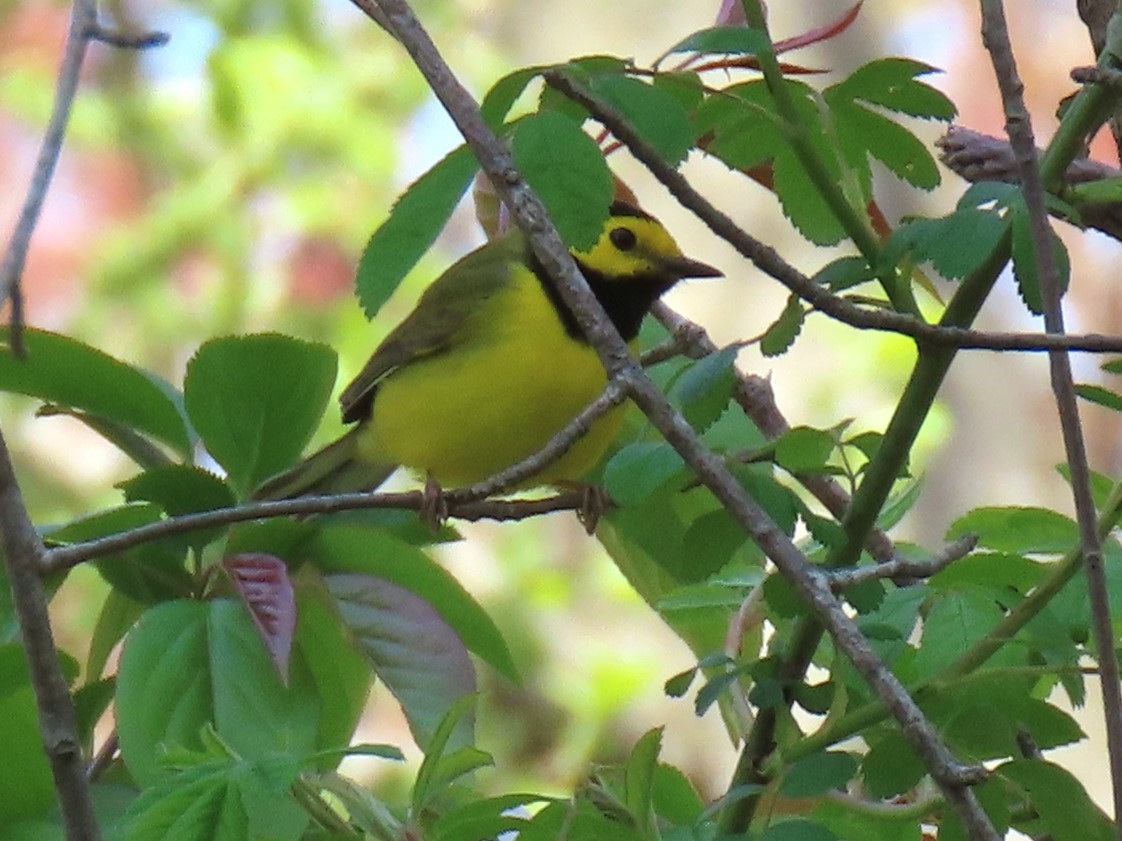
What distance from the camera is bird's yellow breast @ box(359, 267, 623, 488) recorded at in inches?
70.4

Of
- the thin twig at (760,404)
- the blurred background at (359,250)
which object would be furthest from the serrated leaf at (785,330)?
the blurred background at (359,250)

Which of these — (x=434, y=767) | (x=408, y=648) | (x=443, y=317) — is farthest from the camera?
(x=443, y=317)

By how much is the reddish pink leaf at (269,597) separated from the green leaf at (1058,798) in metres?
0.43

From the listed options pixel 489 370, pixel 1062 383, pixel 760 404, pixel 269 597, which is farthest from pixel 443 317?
pixel 1062 383

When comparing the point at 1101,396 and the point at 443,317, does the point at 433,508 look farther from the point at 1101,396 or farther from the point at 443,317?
the point at 443,317

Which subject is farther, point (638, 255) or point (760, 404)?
point (638, 255)

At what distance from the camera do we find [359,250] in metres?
4.81

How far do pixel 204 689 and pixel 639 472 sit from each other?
0.32 m

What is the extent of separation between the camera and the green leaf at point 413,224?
892 mm

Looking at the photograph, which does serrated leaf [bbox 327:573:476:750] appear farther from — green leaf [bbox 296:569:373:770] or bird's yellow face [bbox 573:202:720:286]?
bird's yellow face [bbox 573:202:720:286]

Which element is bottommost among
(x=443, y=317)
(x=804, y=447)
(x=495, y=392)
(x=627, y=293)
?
(x=804, y=447)

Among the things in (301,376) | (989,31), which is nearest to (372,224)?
(301,376)

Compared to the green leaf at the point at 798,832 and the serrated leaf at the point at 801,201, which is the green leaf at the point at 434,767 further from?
the serrated leaf at the point at 801,201

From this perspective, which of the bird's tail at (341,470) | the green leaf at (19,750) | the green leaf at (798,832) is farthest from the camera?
the bird's tail at (341,470)
